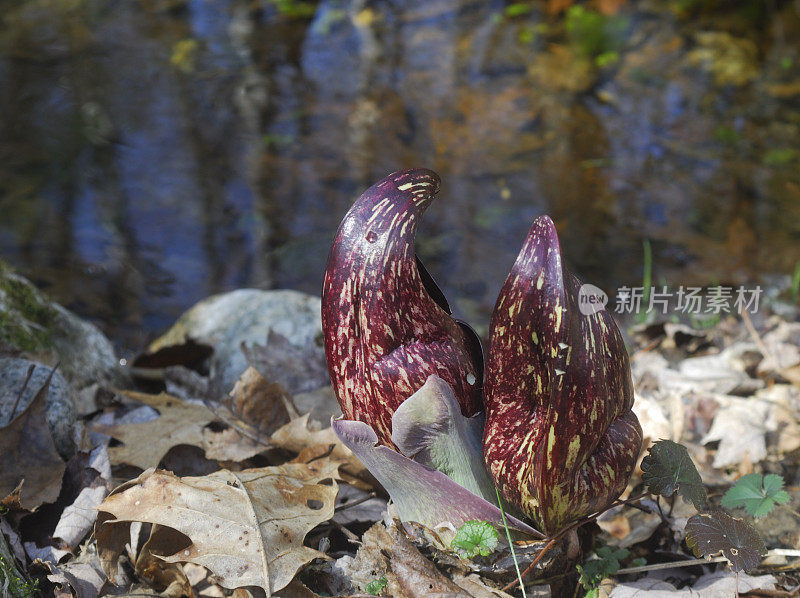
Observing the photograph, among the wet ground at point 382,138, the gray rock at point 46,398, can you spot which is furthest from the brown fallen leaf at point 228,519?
the wet ground at point 382,138

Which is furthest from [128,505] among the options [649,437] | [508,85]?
[508,85]

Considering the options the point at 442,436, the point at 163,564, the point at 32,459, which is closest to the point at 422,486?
the point at 442,436

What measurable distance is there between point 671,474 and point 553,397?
0.56 meters

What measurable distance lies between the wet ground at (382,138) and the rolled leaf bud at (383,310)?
13.3ft

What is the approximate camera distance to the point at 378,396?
6.28ft

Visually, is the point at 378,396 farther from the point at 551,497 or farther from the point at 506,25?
the point at 506,25

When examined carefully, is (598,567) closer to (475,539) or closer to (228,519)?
(475,539)

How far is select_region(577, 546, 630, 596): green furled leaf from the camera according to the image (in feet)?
6.88

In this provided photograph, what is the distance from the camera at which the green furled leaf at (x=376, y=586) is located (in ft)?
6.54

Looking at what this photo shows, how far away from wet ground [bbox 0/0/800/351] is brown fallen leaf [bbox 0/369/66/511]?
10.3ft

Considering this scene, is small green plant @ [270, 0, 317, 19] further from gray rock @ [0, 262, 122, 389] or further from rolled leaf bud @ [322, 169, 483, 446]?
rolled leaf bud @ [322, 169, 483, 446]

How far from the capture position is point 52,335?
3479mm

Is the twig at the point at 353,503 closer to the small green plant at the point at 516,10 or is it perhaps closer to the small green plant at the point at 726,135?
the small green plant at the point at 726,135

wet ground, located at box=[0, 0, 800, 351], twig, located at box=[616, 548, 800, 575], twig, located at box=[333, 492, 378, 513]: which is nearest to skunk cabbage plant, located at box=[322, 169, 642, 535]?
twig, located at box=[616, 548, 800, 575]
